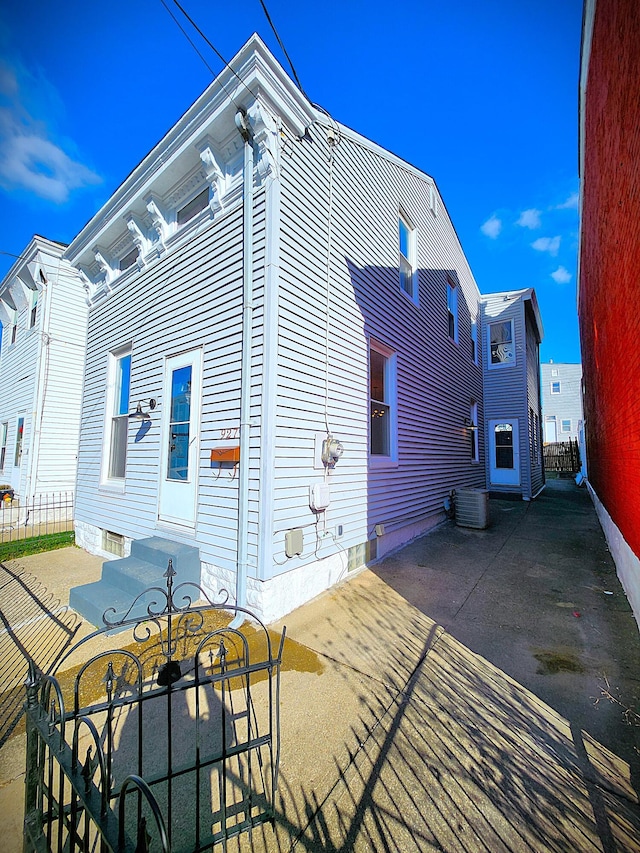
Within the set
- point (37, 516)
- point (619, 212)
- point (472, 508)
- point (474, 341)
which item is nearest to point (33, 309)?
point (37, 516)

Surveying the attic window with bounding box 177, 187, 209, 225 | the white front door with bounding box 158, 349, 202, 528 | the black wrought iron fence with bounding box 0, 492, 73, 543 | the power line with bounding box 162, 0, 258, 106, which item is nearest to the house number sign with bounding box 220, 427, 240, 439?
the white front door with bounding box 158, 349, 202, 528

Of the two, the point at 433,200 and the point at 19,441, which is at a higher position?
the point at 433,200

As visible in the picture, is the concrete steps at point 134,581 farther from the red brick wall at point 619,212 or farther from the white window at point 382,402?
the red brick wall at point 619,212

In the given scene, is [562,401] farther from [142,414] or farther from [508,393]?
[142,414]

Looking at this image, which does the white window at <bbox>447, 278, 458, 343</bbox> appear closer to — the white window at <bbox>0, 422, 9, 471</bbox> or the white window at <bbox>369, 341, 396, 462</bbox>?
the white window at <bbox>369, 341, 396, 462</bbox>

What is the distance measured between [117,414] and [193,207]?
13.7 ft

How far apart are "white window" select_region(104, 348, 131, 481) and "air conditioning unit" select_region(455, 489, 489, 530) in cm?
770

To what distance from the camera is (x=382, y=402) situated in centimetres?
657

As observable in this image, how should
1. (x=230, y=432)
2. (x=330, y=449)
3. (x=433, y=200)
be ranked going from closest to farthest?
(x=230, y=432), (x=330, y=449), (x=433, y=200)

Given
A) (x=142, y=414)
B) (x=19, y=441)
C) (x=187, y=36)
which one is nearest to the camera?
(x=187, y=36)

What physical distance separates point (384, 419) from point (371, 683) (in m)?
4.47

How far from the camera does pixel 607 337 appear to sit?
18.3ft

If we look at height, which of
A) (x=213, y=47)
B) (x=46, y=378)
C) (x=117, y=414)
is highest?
(x=213, y=47)

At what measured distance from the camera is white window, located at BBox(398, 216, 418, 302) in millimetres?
7703
